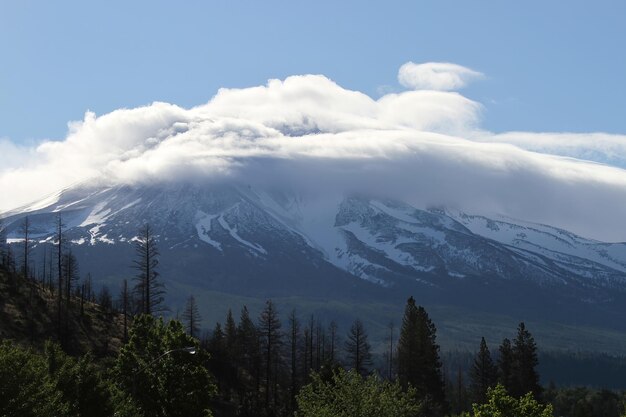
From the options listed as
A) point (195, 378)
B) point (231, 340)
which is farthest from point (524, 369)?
point (195, 378)

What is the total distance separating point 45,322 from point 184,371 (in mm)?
47423

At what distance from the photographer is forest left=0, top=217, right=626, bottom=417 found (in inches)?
1964

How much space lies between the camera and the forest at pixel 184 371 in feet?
164

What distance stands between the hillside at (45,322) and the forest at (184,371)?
0.68 feet

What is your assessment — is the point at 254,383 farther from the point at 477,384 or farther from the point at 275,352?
the point at 477,384

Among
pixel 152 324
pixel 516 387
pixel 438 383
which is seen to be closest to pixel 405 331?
pixel 438 383

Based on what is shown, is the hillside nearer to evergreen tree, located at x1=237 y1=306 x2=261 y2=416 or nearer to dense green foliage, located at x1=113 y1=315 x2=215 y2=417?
evergreen tree, located at x1=237 y1=306 x2=261 y2=416

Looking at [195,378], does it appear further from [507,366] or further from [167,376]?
[507,366]

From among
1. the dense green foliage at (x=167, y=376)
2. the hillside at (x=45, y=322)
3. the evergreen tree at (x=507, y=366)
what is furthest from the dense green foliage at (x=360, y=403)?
the evergreen tree at (x=507, y=366)

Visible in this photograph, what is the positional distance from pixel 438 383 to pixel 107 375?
64.4 metres

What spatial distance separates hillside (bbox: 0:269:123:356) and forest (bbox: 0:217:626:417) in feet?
0.68

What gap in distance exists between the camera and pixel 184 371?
63.0m

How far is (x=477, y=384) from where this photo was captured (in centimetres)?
14388

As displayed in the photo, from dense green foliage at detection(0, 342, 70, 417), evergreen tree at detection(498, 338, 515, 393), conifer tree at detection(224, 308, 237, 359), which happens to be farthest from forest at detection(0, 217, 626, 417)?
conifer tree at detection(224, 308, 237, 359)
